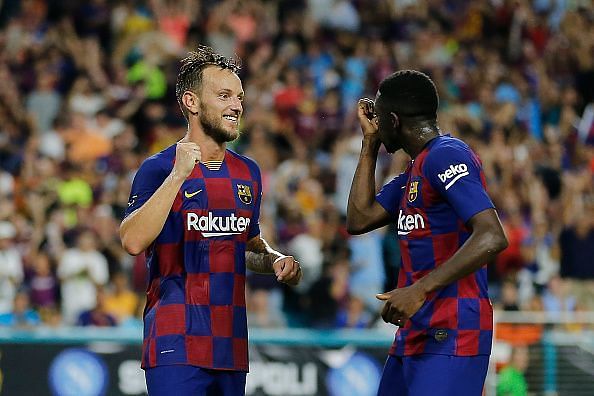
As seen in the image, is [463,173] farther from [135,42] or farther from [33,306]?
[135,42]

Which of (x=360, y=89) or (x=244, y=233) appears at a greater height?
(x=360, y=89)

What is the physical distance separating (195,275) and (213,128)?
0.80m

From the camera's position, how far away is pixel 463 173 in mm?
5711

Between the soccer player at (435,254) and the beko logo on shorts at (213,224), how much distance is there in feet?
2.87

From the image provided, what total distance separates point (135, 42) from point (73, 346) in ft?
24.4

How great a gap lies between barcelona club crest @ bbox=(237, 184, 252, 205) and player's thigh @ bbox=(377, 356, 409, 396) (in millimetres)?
1141

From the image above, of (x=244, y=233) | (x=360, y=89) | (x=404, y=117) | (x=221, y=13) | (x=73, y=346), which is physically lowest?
(x=73, y=346)

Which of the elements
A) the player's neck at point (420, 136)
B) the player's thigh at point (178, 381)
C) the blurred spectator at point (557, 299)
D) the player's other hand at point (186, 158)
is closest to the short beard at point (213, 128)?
the player's other hand at point (186, 158)

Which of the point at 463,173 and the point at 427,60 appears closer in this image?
the point at 463,173

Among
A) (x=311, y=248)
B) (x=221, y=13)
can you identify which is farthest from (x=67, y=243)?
(x=221, y=13)

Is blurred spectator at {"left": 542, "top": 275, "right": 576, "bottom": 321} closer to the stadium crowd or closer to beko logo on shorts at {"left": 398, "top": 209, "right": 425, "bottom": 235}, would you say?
the stadium crowd

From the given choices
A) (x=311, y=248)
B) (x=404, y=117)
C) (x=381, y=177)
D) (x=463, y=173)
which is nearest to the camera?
(x=463, y=173)

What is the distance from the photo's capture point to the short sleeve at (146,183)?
6.04 m

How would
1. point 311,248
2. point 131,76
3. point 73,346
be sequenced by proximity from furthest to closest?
1. point 131,76
2. point 311,248
3. point 73,346
